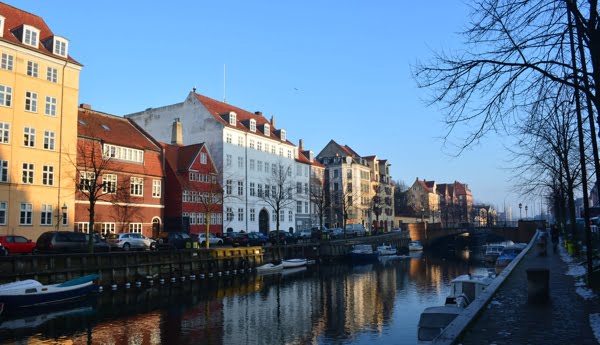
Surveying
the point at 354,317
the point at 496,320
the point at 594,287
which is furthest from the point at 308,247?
the point at 496,320

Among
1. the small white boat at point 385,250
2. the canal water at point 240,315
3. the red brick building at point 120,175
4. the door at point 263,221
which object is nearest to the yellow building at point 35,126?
the red brick building at point 120,175

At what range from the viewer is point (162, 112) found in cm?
7275

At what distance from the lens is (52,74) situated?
4566cm

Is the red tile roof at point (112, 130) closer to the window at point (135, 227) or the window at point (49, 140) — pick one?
the window at point (49, 140)

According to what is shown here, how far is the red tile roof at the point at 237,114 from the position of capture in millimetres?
69637

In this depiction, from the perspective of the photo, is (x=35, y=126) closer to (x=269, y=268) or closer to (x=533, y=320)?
(x=269, y=268)

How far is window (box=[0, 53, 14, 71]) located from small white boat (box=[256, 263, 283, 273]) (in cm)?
2784

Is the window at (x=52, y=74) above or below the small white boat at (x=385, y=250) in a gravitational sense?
above

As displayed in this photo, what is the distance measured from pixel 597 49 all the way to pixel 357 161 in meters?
98.9

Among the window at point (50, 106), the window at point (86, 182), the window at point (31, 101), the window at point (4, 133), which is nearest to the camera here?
the window at point (86, 182)

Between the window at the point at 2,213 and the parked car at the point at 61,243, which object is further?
the window at the point at 2,213

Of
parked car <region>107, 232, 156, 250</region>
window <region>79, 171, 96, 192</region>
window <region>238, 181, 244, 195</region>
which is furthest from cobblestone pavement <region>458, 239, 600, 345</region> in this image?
window <region>238, 181, 244, 195</region>

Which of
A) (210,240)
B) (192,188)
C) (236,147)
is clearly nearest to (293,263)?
(210,240)

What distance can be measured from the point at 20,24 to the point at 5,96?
7.81m
